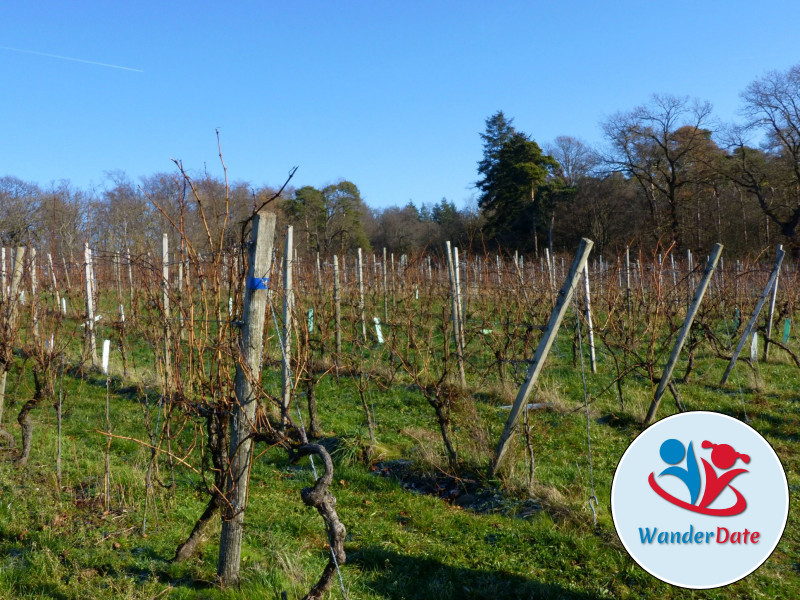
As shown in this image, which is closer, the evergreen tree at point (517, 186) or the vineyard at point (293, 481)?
the vineyard at point (293, 481)

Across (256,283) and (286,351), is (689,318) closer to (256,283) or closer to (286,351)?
(286,351)

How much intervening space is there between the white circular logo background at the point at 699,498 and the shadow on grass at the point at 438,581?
0.89 m

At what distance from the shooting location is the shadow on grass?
3.03 m

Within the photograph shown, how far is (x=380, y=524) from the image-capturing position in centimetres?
401

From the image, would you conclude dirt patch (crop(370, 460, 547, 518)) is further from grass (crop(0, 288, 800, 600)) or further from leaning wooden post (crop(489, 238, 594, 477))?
leaning wooden post (crop(489, 238, 594, 477))

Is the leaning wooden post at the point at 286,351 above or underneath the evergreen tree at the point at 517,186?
underneath

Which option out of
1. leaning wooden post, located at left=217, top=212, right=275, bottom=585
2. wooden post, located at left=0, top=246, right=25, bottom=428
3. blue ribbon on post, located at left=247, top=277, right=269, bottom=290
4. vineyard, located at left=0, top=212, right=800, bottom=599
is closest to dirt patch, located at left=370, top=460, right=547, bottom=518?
vineyard, located at left=0, top=212, right=800, bottom=599

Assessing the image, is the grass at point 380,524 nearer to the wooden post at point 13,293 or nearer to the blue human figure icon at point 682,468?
the blue human figure icon at point 682,468

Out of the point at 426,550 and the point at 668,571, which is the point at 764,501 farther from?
the point at 426,550

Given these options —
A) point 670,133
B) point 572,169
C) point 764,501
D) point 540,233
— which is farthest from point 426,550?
point 572,169

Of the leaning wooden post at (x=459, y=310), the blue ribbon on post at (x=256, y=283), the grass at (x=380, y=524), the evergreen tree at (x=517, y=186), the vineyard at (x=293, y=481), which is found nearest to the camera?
the blue ribbon on post at (x=256, y=283)

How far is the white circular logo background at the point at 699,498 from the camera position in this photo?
7.25ft

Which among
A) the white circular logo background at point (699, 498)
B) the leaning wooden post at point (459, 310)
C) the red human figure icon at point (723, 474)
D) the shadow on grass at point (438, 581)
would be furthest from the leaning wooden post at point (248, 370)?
the leaning wooden post at point (459, 310)

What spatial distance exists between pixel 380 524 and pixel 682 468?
227cm
